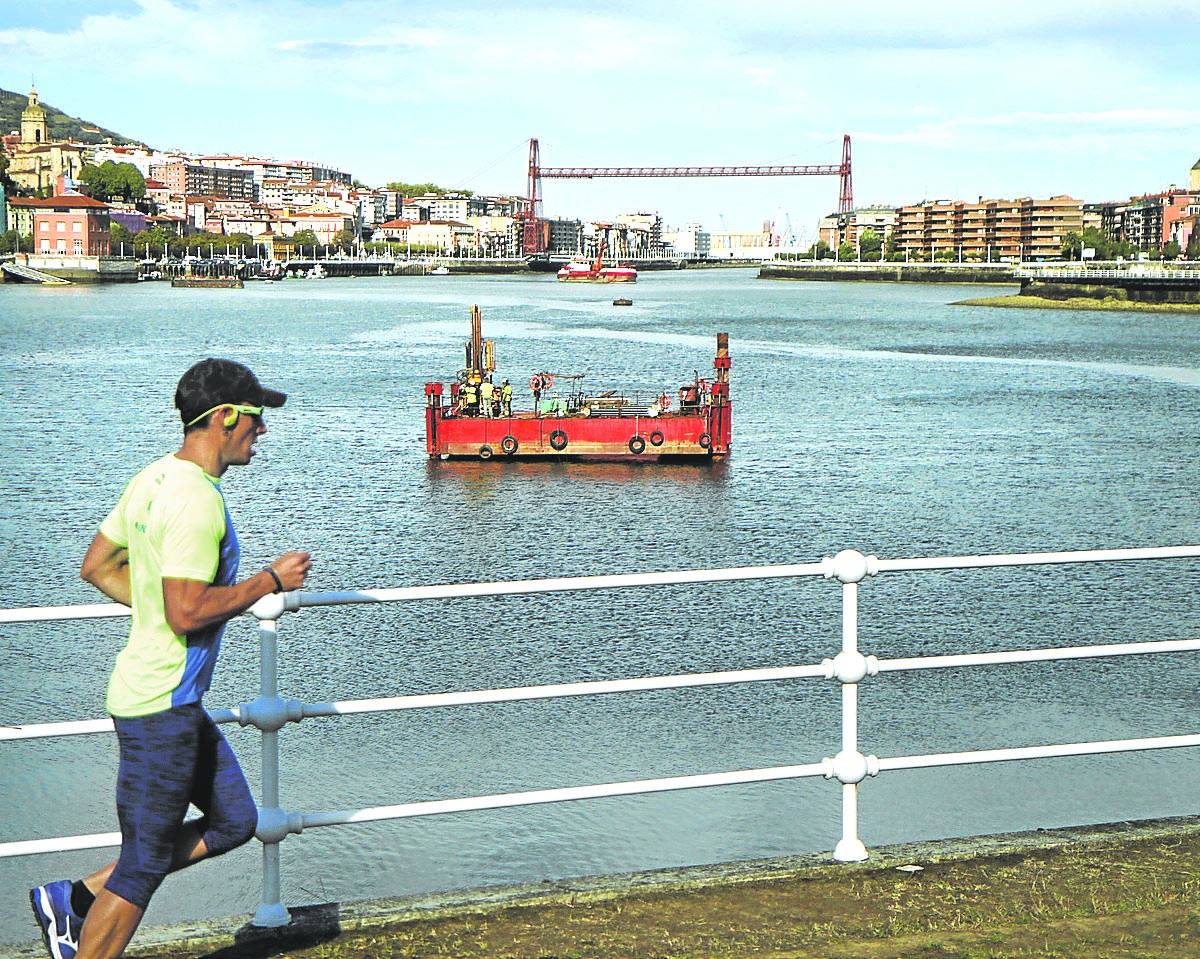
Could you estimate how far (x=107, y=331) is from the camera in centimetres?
9888

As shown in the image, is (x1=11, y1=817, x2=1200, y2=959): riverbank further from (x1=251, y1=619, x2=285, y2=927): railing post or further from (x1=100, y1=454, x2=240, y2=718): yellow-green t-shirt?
(x1=100, y1=454, x2=240, y2=718): yellow-green t-shirt

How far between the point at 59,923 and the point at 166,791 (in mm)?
538

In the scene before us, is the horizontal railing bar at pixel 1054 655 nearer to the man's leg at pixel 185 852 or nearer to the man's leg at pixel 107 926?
the man's leg at pixel 185 852

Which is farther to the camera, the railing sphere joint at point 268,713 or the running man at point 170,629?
the railing sphere joint at point 268,713

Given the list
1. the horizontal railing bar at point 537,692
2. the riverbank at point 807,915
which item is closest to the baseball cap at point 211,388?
the horizontal railing bar at point 537,692

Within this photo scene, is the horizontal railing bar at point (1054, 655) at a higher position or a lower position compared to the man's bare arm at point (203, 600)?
lower

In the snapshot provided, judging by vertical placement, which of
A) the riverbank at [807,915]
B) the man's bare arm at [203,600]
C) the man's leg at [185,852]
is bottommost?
the riverbank at [807,915]

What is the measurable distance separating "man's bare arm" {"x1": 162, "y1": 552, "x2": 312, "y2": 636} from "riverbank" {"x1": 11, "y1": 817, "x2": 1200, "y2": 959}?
1232mm

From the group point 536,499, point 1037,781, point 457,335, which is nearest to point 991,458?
point 536,499

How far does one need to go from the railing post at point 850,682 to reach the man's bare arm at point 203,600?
73.5 inches

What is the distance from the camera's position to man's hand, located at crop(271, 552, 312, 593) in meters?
4.04

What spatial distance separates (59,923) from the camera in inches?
167

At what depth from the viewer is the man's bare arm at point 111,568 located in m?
4.13

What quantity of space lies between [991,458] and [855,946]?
1420 inches
